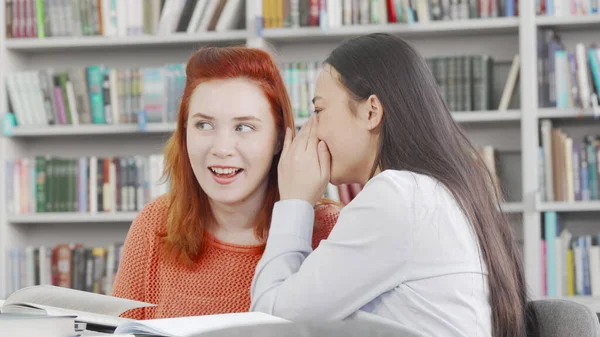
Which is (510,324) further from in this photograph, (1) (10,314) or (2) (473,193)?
(1) (10,314)

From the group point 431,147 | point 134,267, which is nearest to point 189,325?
point 431,147

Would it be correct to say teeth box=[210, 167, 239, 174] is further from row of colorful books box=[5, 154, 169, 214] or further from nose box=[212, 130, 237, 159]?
row of colorful books box=[5, 154, 169, 214]

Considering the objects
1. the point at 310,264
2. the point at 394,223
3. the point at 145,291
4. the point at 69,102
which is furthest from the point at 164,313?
the point at 69,102

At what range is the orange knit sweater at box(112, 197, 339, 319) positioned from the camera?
166cm

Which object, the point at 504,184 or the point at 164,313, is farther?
the point at 504,184

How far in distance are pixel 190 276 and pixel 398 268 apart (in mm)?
550

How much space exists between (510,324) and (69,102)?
9.45 feet

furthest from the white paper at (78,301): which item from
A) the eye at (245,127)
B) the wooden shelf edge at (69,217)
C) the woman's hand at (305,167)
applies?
the wooden shelf edge at (69,217)

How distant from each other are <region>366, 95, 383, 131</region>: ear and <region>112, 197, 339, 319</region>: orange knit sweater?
1.03 feet

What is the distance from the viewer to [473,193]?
4.49ft

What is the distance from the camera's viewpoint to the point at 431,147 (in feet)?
4.58

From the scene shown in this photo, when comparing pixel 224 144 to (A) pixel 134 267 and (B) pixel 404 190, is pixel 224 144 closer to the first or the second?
(A) pixel 134 267

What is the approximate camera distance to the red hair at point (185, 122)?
66.1 inches

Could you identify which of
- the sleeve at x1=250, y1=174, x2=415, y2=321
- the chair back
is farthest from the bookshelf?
the sleeve at x1=250, y1=174, x2=415, y2=321
